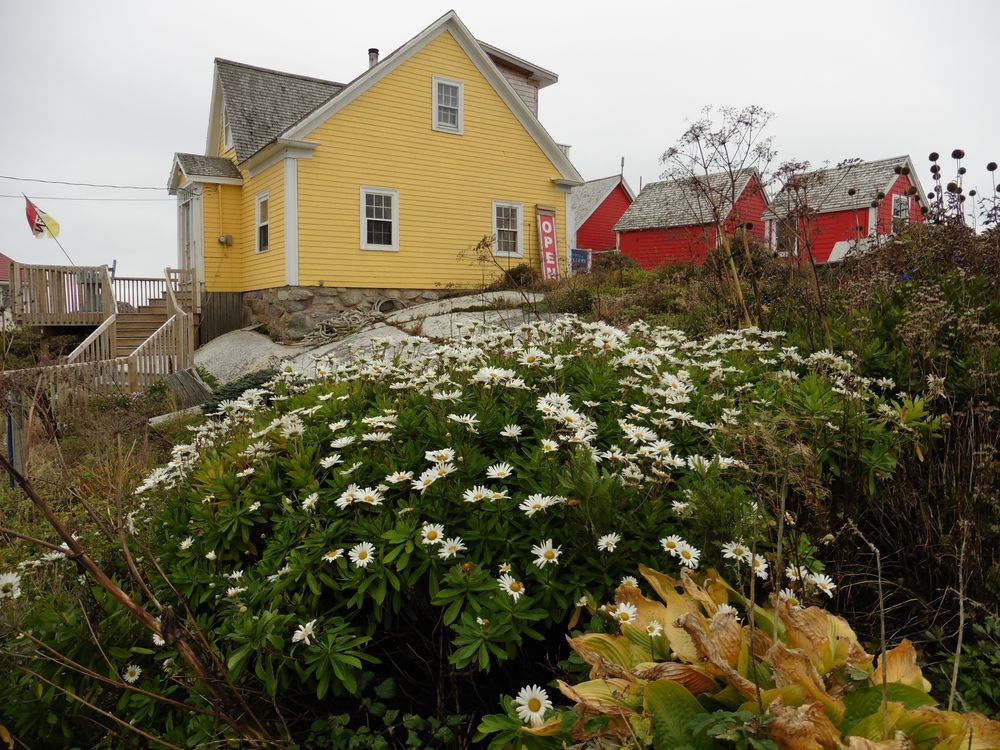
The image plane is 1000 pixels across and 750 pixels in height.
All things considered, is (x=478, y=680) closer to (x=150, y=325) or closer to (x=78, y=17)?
(x=78, y=17)

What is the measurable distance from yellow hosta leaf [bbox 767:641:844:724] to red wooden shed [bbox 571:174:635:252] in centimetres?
3371

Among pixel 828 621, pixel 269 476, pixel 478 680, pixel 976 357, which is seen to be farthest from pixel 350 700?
pixel 976 357

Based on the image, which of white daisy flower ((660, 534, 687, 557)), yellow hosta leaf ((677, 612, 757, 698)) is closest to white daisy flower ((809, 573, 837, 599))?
white daisy flower ((660, 534, 687, 557))

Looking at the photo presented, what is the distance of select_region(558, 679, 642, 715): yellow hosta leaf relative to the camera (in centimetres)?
143

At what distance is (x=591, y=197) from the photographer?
118 feet

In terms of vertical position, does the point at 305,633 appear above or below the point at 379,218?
below

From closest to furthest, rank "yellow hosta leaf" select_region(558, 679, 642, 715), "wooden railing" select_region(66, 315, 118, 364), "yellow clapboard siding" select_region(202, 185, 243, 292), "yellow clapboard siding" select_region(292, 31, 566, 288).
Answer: "yellow hosta leaf" select_region(558, 679, 642, 715)
"wooden railing" select_region(66, 315, 118, 364)
"yellow clapboard siding" select_region(292, 31, 566, 288)
"yellow clapboard siding" select_region(202, 185, 243, 292)

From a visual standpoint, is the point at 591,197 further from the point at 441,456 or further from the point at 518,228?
the point at 441,456

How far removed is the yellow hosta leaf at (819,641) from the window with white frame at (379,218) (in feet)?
50.1

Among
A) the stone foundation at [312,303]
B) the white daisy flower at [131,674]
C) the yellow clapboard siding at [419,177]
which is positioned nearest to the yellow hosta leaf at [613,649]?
the white daisy flower at [131,674]

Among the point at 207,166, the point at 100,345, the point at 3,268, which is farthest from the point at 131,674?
the point at 3,268

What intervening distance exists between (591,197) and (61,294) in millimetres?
25659

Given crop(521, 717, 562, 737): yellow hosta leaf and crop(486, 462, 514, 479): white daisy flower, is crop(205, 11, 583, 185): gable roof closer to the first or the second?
crop(486, 462, 514, 479): white daisy flower

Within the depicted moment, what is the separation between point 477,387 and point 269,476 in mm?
924
